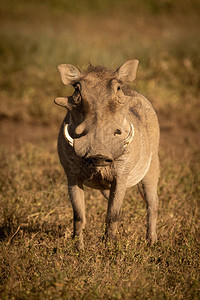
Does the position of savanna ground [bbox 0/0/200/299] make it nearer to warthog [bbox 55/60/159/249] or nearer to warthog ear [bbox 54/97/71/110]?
warthog [bbox 55/60/159/249]

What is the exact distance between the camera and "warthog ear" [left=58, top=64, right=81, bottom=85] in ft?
10.3

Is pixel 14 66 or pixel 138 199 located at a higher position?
pixel 14 66

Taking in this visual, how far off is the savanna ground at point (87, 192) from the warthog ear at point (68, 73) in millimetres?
1206

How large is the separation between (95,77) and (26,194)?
1.75 meters

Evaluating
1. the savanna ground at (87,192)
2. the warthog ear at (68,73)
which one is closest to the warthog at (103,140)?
the warthog ear at (68,73)

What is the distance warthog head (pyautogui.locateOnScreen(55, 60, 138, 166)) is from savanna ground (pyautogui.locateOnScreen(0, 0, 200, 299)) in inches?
33.0

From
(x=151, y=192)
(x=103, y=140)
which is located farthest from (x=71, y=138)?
(x=151, y=192)

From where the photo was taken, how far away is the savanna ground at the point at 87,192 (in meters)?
2.71

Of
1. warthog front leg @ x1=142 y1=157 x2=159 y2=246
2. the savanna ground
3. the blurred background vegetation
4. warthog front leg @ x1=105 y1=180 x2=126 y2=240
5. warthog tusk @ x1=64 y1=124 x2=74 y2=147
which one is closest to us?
the savanna ground

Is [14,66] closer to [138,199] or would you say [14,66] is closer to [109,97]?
[138,199]

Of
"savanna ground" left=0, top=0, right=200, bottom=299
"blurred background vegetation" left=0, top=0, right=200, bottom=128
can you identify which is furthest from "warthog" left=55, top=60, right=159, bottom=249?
"blurred background vegetation" left=0, top=0, right=200, bottom=128

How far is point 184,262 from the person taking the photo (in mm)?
3125

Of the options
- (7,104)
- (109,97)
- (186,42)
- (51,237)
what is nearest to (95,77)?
(109,97)

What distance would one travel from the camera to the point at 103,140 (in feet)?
8.45
